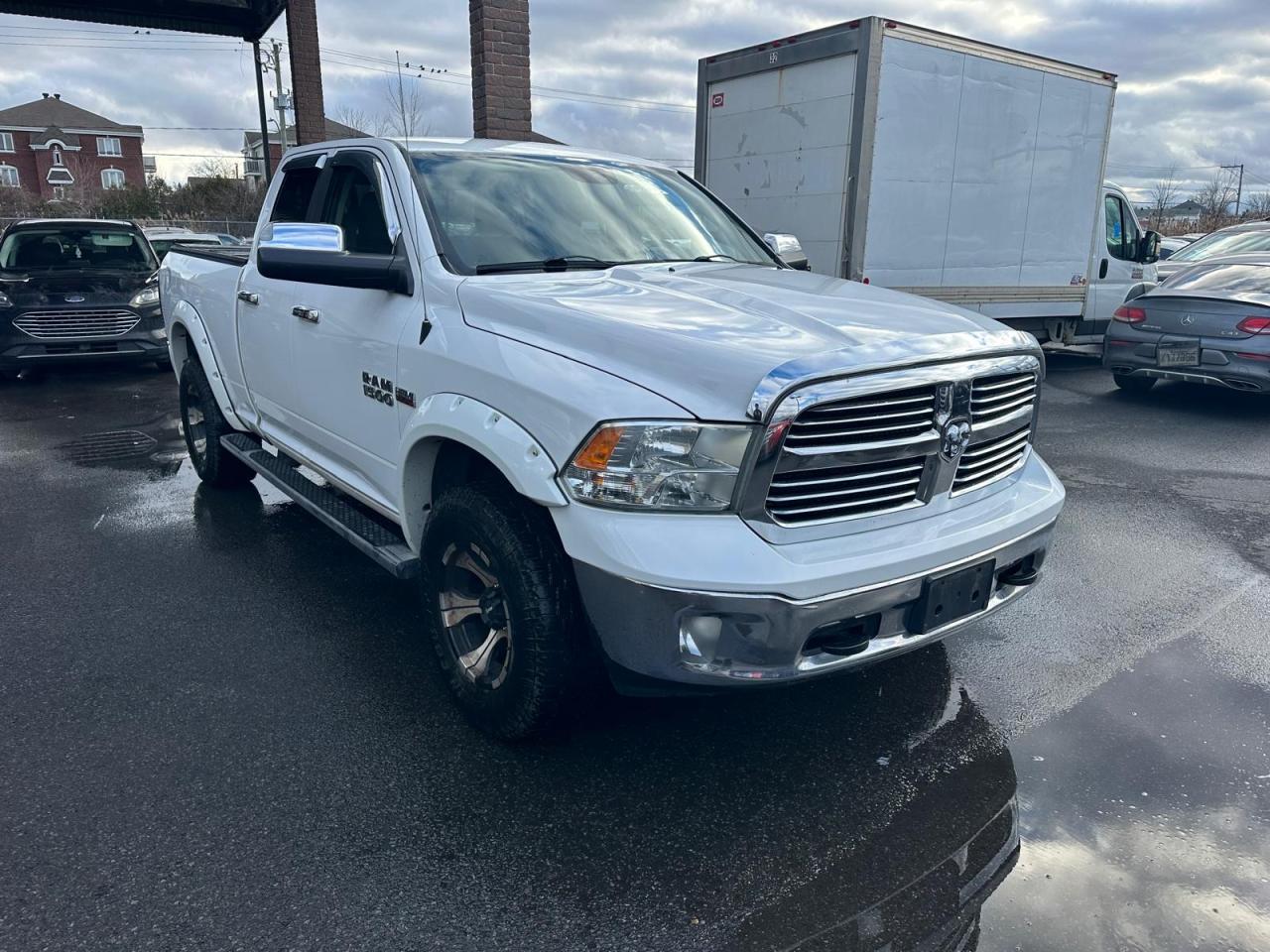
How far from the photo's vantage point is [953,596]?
2715 millimetres

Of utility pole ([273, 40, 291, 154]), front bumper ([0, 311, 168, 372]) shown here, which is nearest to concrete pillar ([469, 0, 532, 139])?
front bumper ([0, 311, 168, 372])

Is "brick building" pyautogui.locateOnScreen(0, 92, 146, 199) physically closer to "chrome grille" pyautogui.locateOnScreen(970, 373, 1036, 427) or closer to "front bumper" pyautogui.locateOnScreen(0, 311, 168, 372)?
"front bumper" pyautogui.locateOnScreen(0, 311, 168, 372)

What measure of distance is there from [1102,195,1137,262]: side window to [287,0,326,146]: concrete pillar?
11133 mm

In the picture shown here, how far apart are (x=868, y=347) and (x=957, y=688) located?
1658 millimetres

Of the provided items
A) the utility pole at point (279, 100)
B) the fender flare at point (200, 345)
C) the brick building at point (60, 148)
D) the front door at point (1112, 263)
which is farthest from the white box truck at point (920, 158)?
the brick building at point (60, 148)

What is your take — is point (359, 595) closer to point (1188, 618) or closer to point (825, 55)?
point (1188, 618)

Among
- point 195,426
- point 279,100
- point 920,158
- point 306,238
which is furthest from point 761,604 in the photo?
point 279,100

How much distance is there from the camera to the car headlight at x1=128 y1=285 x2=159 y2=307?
10.4 m

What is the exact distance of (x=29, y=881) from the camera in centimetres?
245

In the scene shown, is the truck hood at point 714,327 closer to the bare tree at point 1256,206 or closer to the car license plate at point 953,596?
the car license plate at point 953,596

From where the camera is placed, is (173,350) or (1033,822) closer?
(1033,822)

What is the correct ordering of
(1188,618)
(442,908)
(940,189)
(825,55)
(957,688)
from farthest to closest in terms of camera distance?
(940,189), (825,55), (1188,618), (957,688), (442,908)

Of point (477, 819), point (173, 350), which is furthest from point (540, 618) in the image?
point (173, 350)

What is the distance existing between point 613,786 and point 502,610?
2.13 ft
